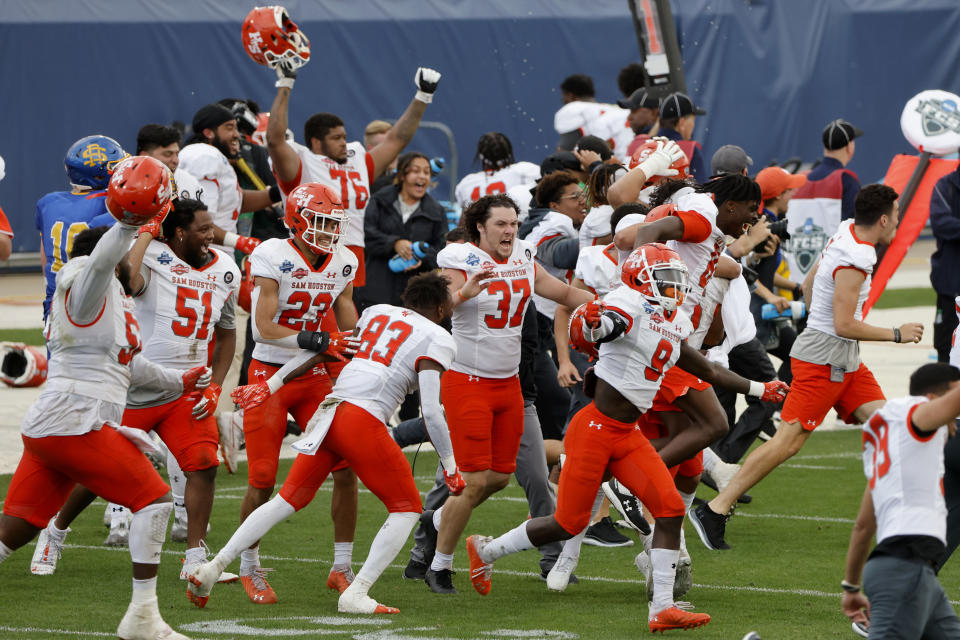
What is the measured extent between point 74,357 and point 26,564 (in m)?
2.26

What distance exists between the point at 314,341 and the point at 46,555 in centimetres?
178

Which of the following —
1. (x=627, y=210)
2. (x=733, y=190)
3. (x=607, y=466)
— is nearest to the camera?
(x=607, y=466)

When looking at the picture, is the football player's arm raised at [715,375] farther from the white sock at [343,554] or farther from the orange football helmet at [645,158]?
the white sock at [343,554]

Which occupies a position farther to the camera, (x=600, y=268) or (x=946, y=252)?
(x=946, y=252)

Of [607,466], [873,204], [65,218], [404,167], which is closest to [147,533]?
[607,466]

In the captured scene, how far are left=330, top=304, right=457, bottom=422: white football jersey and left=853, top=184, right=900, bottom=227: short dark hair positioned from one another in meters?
2.67

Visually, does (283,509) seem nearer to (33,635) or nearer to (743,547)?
(33,635)

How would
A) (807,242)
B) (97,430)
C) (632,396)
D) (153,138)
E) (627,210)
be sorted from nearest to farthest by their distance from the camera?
(97,430) → (632,396) → (627,210) → (153,138) → (807,242)

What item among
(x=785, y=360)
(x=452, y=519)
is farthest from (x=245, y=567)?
(x=785, y=360)

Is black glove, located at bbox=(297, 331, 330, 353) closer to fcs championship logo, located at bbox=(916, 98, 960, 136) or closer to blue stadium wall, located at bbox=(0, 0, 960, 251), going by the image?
fcs championship logo, located at bbox=(916, 98, 960, 136)

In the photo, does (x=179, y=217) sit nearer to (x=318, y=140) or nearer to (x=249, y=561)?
(x=249, y=561)

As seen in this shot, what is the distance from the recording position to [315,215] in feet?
23.5

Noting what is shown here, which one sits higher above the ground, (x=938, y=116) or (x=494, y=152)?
(x=938, y=116)

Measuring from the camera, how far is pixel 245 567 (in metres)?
6.84
